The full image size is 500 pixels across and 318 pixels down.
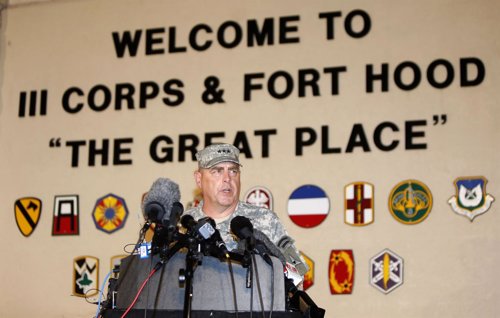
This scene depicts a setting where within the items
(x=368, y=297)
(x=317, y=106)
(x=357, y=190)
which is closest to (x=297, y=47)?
(x=317, y=106)

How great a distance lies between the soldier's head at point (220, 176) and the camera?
3697 mm

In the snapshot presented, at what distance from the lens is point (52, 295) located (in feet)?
20.8

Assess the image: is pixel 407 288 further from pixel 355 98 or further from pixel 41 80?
pixel 41 80

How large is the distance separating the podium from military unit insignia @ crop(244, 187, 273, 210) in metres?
3.27

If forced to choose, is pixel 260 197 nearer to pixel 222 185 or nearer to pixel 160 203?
pixel 222 185

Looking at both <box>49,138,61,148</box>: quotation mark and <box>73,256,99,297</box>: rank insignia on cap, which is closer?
<box>73,256,99,297</box>: rank insignia on cap

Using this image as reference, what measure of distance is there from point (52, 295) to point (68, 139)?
1266 mm

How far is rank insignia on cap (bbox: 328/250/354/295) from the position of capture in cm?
567

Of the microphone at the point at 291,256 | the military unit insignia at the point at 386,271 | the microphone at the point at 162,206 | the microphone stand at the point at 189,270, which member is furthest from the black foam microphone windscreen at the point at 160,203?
the military unit insignia at the point at 386,271

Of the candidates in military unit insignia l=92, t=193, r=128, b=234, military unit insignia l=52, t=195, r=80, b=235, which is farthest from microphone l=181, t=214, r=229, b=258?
military unit insignia l=52, t=195, r=80, b=235

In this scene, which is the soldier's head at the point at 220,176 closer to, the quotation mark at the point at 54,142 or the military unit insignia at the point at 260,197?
the military unit insignia at the point at 260,197

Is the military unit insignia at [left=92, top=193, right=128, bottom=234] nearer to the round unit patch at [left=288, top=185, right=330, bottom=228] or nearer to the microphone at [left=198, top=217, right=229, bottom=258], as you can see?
the round unit patch at [left=288, top=185, right=330, bottom=228]

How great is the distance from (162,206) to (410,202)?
131 inches

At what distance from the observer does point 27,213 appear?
6.52 m
